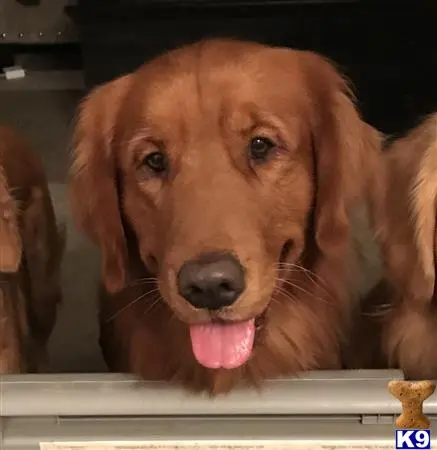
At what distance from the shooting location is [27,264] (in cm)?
163

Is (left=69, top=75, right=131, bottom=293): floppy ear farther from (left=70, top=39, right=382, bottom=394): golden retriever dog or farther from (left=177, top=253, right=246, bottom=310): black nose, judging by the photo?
(left=177, top=253, right=246, bottom=310): black nose

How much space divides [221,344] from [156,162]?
0.28 meters

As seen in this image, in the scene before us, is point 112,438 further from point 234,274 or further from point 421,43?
point 421,43

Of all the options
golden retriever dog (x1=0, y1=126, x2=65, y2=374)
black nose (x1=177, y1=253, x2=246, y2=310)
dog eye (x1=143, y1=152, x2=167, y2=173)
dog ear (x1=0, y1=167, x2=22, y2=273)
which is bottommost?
golden retriever dog (x1=0, y1=126, x2=65, y2=374)

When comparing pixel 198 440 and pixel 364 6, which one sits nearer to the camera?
pixel 198 440

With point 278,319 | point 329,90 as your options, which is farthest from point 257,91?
point 278,319

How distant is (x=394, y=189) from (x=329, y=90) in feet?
0.61

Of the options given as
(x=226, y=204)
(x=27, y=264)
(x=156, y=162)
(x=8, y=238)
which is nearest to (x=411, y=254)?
(x=226, y=204)

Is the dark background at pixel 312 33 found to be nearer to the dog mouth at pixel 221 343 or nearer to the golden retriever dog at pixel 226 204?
the golden retriever dog at pixel 226 204

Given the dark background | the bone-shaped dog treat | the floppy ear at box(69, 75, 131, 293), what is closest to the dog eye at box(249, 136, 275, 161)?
the floppy ear at box(69, 75, 131, 293)

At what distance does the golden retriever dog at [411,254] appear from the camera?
1261 millimetres

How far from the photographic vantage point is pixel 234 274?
1.12 meters

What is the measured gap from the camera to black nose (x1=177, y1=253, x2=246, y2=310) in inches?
43.7

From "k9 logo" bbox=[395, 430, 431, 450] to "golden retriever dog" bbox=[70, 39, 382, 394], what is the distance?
186mm
